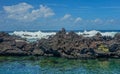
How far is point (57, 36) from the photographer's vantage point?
124ft

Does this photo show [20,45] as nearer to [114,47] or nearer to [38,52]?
[38,52]

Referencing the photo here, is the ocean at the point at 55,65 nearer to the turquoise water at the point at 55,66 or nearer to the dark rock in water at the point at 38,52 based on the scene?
the turquoise water at the point at 55,66

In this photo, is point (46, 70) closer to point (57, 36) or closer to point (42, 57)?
point (42, 57)

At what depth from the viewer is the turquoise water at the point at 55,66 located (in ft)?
87.6

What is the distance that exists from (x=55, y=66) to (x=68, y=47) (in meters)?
5.91

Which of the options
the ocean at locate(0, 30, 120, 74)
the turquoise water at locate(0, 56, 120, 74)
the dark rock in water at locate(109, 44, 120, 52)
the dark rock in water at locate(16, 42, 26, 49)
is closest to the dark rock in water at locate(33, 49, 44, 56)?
the ocean at locate(0, 30, 120, 74)

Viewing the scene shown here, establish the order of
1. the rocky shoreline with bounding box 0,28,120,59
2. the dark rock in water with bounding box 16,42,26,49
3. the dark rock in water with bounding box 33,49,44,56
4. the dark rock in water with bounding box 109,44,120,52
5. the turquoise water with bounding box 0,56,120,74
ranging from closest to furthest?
1. the turquoise water with bounding box 0,56,120,74
2. the rocky shoreline with bounding box 0,28,120,59
3. the dark rock in water with bounding box 109,44,120,52
4. the dark rock in water with bounding box 33,49,44,56
5. the dark rock in water with bounding box 16,42,26,49

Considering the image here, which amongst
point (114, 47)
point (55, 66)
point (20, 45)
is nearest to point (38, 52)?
point (20, 45)

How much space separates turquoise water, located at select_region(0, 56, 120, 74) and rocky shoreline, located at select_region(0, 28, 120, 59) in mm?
1494

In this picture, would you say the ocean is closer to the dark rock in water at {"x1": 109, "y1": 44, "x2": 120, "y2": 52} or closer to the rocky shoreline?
the rocky shoreline

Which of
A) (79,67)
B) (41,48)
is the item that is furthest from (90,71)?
(41,48)

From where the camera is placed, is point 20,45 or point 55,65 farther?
point 20,45

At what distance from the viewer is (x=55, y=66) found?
95.8 feet

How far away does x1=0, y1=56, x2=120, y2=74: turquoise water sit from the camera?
26688mm
